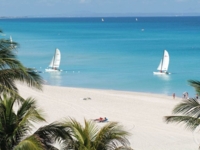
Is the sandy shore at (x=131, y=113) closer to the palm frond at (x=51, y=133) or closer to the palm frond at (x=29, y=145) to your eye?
the palm frond at (x=51, y=133)

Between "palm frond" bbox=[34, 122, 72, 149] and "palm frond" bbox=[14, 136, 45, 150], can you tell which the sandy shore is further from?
"palm frond" bbox=[14, 136, 45, 150]

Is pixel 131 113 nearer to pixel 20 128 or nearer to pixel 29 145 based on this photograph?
pixel 20 128

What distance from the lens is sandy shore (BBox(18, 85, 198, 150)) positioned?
20.8 m

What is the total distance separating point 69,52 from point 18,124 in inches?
2859

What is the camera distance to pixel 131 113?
28.1 meters

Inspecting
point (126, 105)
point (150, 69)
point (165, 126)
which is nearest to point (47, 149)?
point (165, 126)

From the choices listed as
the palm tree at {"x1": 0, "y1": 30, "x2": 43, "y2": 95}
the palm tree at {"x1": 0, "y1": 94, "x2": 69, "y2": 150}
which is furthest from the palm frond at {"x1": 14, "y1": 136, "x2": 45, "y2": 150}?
the palm tree at {"x1": 0, "y1": 30, "x2": 43, "y2": 95}

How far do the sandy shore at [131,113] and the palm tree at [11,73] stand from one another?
1085 centimetres

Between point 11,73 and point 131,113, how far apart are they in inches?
761

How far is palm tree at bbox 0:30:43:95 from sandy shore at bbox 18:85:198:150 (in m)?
10.9

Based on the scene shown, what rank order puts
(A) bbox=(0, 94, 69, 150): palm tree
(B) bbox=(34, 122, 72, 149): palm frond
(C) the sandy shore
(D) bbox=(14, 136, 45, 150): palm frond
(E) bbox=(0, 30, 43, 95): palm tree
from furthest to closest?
(C) the sandy shore
(E) bbox=(0, 30, 43, 95): palm tree
(B) bbox=(34, 122, 72, 149): palm frond
(A) bbox=(0, 94, 69, 150): palm tree
(D) bbox=(14, 136, 45, 150): palm frond

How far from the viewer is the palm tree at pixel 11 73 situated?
9.09 meters

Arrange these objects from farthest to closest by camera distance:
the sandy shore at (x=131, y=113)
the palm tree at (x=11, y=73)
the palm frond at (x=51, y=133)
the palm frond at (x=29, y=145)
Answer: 1. the sandy shore at (x=131, y=113)
2. the palm tree at (x=11, y=73)
3. the palm frond at (x=51, y=133)
4. the palm frond at (x=29, y=145)

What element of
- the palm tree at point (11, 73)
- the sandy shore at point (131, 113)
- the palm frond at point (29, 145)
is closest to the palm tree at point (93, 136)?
the palm frond at point (29, 145)
